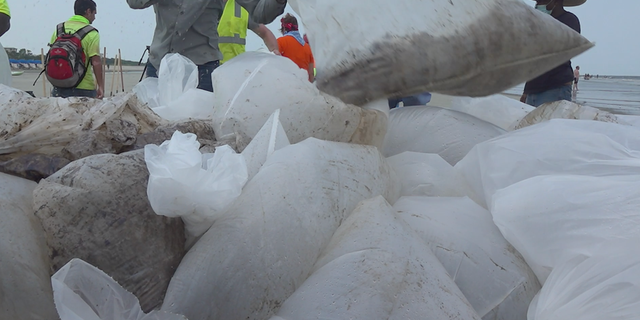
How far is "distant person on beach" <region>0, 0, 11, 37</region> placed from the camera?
2.97m

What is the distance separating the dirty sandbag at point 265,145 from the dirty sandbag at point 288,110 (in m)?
0.10

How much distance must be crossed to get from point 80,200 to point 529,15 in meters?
0.92

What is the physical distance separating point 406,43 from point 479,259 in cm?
44

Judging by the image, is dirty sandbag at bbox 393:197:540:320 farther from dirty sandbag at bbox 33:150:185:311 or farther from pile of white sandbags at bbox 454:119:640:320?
dirty sandbag at bbox 33:150:185:311

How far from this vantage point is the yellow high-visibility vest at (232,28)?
3.15 metres

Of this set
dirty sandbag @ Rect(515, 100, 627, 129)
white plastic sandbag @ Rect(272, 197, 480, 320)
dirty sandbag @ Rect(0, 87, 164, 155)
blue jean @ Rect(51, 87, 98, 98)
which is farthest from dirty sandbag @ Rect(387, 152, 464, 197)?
blue jean @ Rect(51, 87, 98, 98)

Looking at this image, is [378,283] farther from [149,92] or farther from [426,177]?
[149,92]

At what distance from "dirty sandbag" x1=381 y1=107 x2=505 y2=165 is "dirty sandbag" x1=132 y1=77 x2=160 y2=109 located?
92 centimetres

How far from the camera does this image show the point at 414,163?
128 cm

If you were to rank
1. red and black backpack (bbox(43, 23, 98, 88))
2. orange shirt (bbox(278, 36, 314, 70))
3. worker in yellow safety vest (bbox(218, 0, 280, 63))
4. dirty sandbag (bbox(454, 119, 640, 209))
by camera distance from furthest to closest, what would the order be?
orange shirt (bbox(278, 36, 314, 70))
red and black backpack (bbox(43, 23, 98, 88))
worker in yellow safety vest (bbox(218, 0, 280, 63))
dirty sandbag (bbox(454, 119, 640, 209))

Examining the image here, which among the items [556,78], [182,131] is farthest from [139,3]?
[556,78]

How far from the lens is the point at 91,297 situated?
31.3 inches

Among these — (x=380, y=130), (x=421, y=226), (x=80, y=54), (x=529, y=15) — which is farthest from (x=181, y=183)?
(x=80, y=54)

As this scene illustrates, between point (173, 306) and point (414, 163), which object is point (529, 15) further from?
point (173, 306)
